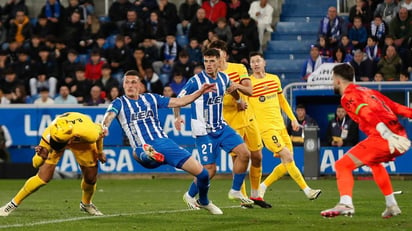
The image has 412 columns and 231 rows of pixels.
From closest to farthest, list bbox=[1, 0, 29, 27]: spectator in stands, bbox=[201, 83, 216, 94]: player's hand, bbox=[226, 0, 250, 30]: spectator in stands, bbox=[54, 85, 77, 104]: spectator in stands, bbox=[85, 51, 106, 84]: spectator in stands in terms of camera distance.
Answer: bbox=[201, 83, 216, 94]: player's hand
bbox=[54, 85, 77, 104]: spectator in stands
bbox=[85, 51, 106, 84]: spectator in stands
bbox=[226, 0, 250, 30]: spectator in stands
bbox=[1, 0, 29, 27]: spectator in stands

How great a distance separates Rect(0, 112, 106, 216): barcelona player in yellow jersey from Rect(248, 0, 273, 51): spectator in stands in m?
13.5

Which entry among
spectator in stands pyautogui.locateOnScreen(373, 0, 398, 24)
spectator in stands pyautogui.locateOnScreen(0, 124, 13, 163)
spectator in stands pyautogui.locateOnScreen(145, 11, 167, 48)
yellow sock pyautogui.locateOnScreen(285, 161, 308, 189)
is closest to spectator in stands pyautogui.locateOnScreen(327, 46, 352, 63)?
spectator in stands pyautogui.locateOnScreen(373, 0, 398, 24)

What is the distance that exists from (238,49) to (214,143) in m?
11.4

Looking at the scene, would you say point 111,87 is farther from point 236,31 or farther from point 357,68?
point 357,68

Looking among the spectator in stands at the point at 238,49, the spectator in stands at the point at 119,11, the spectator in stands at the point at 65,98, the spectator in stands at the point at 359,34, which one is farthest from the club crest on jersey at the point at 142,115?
the spectator in stands at the point at 119,11

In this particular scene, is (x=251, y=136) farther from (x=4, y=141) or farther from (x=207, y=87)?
(x=4, y=141)

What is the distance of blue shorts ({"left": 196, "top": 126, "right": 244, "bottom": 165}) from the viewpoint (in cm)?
1488

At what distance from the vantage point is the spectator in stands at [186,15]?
2812 centimetres

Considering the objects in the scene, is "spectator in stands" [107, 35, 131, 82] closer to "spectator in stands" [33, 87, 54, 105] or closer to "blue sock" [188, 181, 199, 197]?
"spectator in stands" [33, 87, 54, 105]

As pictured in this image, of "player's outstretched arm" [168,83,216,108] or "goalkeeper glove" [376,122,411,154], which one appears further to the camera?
"player's outstretched arm" [168,83,216,108]

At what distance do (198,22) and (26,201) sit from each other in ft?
35.3

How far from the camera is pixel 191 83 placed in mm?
14875

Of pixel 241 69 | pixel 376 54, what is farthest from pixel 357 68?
pixel 241 69

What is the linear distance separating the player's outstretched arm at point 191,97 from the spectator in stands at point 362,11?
12674 mm
